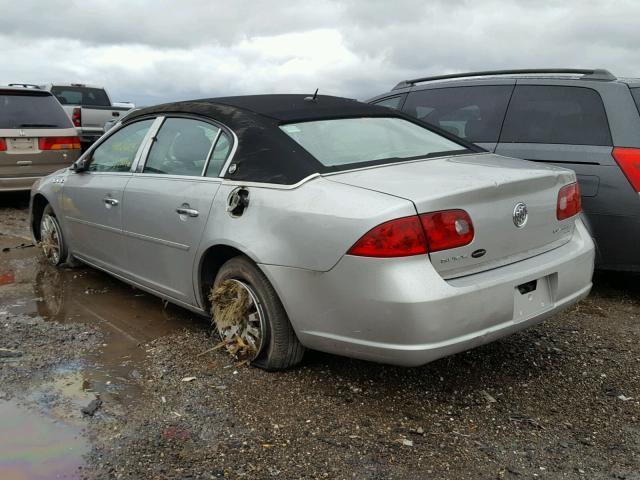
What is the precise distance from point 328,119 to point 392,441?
1.91 meters

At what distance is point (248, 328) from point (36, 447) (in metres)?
1.20

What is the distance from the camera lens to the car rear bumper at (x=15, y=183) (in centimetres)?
860

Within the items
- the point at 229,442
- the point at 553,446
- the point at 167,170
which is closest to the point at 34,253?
the point at 167,170

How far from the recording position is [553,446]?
2.84 metres

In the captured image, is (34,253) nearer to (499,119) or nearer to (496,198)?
(499,119)

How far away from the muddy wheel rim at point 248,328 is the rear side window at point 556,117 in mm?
2829

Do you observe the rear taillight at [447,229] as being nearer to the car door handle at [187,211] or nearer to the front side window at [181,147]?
the car door handle at [187,211]

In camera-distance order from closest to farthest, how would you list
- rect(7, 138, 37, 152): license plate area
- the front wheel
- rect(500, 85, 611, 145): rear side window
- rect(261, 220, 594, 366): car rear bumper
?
rect(261, 220, 594, 366): car rear bumper < rect(500, 85, 611, 145): rear side window < the front wheel < rect(7, 138, 37, 152): license plate area

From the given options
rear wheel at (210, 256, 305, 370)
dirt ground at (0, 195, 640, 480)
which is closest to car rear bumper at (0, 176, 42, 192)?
dirt ground at (0, 195, 640, 480)

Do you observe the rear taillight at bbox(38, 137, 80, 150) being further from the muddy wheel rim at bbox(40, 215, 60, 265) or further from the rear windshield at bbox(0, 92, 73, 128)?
the muddy wheel rim at bbox(40, 215, 60, 265)

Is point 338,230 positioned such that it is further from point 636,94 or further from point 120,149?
point 636,94

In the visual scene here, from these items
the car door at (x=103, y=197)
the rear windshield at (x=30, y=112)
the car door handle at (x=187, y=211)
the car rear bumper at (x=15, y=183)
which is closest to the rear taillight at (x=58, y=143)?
the rear windshield at (x=30, y=112)

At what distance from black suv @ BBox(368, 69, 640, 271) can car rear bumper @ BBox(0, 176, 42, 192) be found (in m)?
5.90

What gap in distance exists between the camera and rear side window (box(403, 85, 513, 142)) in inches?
211
